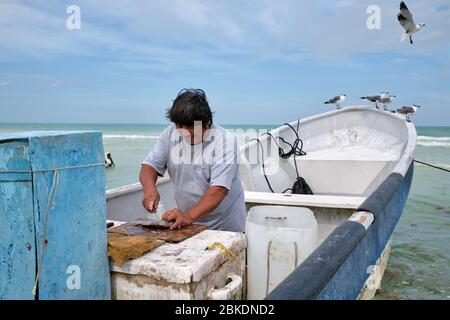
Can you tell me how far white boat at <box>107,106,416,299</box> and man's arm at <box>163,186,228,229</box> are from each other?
682 millimetres

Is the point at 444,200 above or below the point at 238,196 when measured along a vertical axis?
below

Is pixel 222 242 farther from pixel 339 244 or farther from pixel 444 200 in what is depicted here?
pixel 444 200

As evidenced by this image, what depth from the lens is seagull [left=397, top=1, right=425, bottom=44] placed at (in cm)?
809

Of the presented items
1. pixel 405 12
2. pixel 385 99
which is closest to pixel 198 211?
pixel 405 12

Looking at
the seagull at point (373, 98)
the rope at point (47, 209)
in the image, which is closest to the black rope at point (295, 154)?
the rope at point (47, 209)

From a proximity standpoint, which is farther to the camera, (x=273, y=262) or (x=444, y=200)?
(x=444, y=200)

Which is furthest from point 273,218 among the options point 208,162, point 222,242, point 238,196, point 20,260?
point 20,260

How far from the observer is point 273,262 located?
2756 millimetres

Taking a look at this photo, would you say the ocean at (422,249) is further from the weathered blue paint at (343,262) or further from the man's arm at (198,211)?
the man's arm at (198,211)

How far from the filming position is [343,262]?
1898 mm

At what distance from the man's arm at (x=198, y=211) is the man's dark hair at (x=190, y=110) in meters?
0.46

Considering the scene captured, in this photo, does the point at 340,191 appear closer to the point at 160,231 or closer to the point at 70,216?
the point at 160,231

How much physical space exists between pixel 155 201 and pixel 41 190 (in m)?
1.21

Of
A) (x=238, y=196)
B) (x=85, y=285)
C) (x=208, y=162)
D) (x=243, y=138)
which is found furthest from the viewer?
(x=243, y=138)
